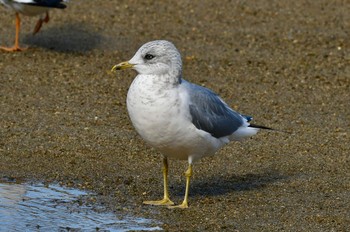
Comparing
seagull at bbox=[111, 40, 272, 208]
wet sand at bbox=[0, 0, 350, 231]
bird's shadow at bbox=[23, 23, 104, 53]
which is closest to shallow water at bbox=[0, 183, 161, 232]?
wet sand at bbox=[0, 0, 350, 231]

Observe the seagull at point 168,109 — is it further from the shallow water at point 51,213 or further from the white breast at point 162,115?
the shallow water at point 51,213

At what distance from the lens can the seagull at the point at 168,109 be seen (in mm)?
6293

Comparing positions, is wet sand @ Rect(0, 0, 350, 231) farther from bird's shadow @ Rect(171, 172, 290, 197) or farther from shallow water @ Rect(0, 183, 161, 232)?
shallow water @ Rect(0, 183, 161, 232)

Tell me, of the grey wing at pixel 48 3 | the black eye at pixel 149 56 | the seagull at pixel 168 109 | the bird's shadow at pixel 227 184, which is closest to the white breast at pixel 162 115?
the seagull at pixel 168 109

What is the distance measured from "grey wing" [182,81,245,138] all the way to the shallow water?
86cm

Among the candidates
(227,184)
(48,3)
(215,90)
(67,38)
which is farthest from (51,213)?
(67,38)

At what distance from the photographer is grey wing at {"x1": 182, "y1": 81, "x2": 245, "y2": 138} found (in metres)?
6.56

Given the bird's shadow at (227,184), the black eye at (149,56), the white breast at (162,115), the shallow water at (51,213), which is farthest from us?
the bird's shadow at (227,184)

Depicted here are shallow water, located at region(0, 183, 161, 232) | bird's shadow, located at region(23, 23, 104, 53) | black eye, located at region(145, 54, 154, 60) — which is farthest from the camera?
bird's shadow, located at region(23, 23, 104, 53)

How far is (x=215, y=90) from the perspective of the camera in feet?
32.8

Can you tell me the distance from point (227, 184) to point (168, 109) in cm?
127

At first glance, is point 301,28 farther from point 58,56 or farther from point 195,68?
point 58,56

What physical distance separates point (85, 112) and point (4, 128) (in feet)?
3.07

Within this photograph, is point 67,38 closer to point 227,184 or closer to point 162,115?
point 227,184
